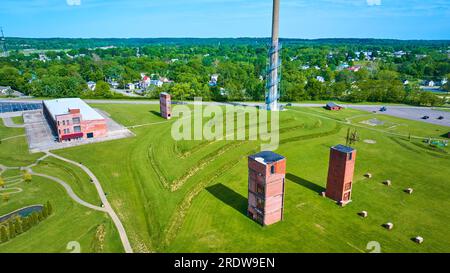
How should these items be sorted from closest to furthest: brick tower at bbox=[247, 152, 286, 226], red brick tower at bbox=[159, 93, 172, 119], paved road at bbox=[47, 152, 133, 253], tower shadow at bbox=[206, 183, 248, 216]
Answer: paved road at bbox=[47, 152, 133, 253] → brick tower at bbox=[247, 152, 286, 226] → tower shadow at bbox=[206, 183, 248, 216] → red brick tower at bbox=[159, 93, 172, 119]

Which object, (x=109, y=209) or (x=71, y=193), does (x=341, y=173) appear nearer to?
(x=109, y=209)

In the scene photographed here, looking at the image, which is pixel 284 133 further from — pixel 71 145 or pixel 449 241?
pixel 71 145

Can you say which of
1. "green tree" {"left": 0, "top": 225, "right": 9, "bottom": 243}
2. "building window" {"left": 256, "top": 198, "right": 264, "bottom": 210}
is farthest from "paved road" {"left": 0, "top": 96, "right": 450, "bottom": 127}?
"green tree" {"left": 0, "top": 225, "right": 9, "bottom": 243}

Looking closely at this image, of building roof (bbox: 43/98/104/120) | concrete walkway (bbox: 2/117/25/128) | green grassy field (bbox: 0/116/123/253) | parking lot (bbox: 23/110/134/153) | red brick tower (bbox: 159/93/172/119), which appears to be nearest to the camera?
green grassy field (bbox: 0/116/123/253)

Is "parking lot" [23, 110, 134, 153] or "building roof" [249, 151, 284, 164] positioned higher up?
"building roof" [249, 151, 284, 164]

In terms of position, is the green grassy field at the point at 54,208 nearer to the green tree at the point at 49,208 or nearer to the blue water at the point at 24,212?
the green tree at the point at 49,208

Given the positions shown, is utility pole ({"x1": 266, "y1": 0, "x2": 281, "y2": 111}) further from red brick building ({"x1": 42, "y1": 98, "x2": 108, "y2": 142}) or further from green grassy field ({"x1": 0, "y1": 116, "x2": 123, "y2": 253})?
green grassy field ({"x1": 0, "y1": 116, "x2": 123, "y2": 253})

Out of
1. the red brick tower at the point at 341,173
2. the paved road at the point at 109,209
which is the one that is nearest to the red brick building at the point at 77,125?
the paved road at the point at 109,209
